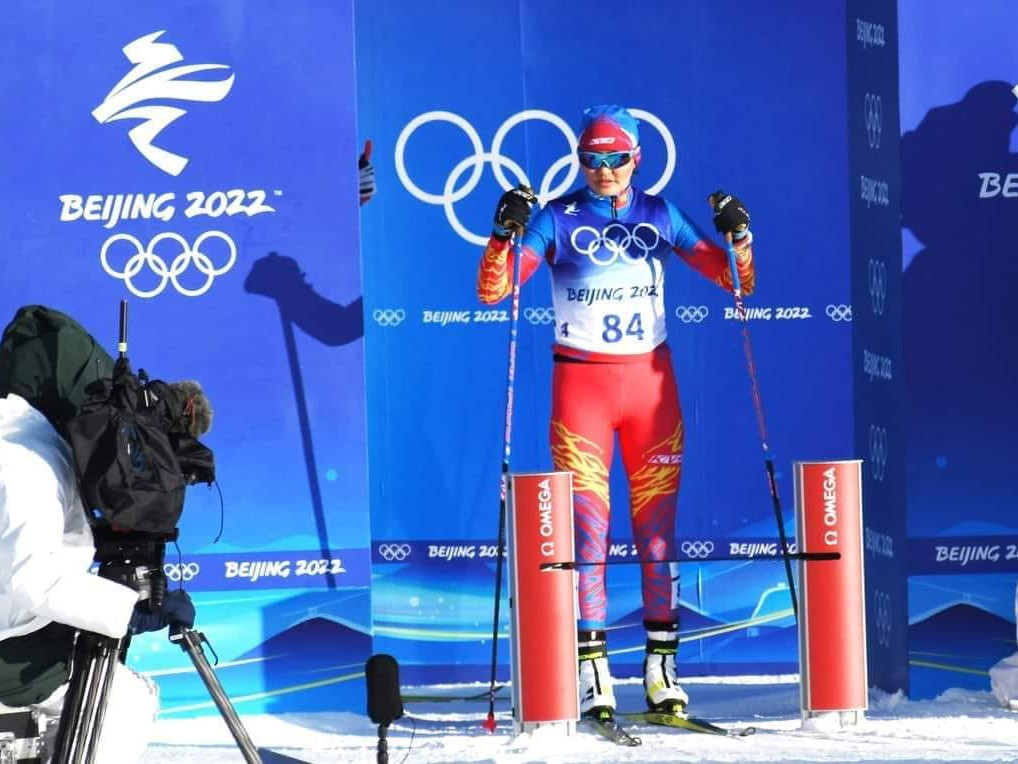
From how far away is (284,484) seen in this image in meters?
7.16

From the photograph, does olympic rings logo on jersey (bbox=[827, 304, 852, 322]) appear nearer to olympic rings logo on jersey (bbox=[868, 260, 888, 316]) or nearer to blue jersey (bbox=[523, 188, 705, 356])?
olympic rings logo on jersey (bbox=[868, 260, 888, 316])

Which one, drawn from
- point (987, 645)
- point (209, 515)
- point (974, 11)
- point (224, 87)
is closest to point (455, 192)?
point (224, 87)

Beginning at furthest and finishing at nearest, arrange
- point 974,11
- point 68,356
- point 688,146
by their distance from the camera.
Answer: point 688,146
point 974,11
point 68,356

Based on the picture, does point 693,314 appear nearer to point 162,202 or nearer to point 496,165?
point 496,165

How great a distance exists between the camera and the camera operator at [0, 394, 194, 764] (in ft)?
12.3

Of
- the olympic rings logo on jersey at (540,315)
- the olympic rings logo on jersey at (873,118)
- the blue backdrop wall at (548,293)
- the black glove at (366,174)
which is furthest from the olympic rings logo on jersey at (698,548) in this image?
the black glove at (366,174)

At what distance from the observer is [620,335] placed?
729cm

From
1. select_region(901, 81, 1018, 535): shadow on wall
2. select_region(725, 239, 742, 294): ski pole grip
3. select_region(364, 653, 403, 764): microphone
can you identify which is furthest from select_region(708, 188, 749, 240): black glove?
select_region(364, 653, 403, 764): microphone

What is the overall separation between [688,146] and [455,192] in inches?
42.9

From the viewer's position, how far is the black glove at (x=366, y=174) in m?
7.59

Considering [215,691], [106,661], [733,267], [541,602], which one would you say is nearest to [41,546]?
[106,661]

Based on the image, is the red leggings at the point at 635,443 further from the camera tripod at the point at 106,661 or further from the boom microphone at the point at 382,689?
the boom microphone at the point at 382,689

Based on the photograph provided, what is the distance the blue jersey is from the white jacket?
3.61 metres

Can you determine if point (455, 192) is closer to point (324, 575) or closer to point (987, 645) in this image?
point (324, 575)
